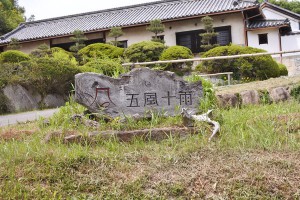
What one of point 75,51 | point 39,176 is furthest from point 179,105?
point 75,51

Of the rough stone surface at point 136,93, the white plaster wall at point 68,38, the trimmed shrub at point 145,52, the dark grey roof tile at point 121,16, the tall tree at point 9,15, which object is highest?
the tall tree at point 9,15

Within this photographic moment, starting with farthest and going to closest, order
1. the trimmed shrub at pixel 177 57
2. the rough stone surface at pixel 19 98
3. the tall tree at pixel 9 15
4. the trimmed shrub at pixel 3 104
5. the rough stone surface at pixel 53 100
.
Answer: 1. the tall tree at pixel 9 15
2. the trimmed shrub at pixel 177 57
3. the rough stone surface at pixel 53 100
4. the rough stone surface at pixel 19 98
5. the trimmed shrub at pixel 3 104

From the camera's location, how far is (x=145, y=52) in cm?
1556

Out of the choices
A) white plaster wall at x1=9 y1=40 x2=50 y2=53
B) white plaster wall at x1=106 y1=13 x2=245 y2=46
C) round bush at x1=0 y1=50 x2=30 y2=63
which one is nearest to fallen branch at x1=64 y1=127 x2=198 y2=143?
round bush at x1=0 y1=50 x2=30 y2=63

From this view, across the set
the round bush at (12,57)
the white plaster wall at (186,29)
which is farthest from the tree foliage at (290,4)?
the round bush at (12,57)

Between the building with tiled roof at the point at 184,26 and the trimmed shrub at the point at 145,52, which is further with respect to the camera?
the building with tiled roof at the point at 184,26

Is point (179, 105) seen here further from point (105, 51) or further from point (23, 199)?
point (105, 51)

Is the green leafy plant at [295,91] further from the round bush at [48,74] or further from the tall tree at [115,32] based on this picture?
the tall tree at [115,32]

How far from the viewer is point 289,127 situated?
450cm

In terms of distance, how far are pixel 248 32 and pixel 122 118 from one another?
51.1 ft

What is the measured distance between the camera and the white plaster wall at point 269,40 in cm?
1959

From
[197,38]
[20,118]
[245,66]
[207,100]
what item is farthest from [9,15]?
[207,100]

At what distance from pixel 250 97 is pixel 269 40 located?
13.6 meters

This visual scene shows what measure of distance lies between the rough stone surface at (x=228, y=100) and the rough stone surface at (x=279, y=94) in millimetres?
792
